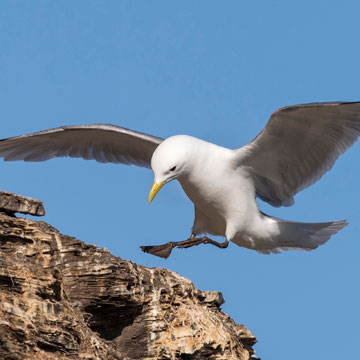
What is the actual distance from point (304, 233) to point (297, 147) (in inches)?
51.1

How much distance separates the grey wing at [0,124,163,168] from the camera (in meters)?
10.4

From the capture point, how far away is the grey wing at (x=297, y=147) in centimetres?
872

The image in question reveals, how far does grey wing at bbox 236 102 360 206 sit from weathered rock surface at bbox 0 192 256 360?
2.07m

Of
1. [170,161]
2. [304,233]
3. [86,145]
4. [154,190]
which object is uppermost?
[86,145]

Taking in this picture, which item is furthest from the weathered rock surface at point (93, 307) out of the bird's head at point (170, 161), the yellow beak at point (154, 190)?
the bird's head at point (170, 161)

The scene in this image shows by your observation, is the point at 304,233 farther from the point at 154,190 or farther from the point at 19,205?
the point at 19,205

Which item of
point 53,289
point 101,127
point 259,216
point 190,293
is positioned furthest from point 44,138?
point 53,289

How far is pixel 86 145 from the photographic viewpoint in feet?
36.4

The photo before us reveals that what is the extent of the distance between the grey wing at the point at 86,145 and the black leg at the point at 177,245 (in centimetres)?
143

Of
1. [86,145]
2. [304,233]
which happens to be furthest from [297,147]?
[86,145]

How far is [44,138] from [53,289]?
4.75m

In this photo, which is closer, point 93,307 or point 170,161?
point 93,307

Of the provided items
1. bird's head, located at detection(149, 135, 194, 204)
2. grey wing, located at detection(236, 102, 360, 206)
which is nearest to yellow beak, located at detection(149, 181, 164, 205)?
bird's head, located at detection(149, 135, 194, 204)

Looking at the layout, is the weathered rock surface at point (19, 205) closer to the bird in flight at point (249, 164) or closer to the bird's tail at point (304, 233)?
the bird in flight at point (249, 164)
